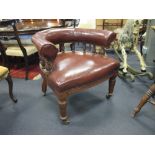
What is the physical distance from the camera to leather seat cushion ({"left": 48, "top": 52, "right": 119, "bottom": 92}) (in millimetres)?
1440

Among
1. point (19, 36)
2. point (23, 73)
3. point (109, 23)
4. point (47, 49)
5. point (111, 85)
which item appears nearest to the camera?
point (47, 49)

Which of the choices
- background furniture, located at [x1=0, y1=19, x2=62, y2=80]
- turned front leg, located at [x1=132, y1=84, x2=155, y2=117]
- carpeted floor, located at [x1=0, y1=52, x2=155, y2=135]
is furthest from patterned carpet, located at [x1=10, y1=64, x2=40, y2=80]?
turned front leg, located at [x1=132, y1=84, x2=155, y2=117]

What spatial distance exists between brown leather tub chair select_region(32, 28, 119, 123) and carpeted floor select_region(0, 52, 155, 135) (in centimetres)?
15

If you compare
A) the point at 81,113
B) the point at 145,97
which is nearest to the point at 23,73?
the point at 81,113

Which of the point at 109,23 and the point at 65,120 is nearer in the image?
the point at 65,120

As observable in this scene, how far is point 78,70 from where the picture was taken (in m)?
1.52

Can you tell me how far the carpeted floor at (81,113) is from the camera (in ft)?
5.16

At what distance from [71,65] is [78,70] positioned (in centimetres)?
10

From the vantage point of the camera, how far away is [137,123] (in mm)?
1631

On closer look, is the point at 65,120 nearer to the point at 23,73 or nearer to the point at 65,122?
the point at 65,122

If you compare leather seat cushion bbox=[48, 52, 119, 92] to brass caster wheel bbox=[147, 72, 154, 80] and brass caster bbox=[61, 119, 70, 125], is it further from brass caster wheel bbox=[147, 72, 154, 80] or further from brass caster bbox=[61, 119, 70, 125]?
brass caster wheel bbox=[147, 72, 154, 80]

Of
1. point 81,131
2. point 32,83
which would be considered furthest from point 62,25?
point 81,131

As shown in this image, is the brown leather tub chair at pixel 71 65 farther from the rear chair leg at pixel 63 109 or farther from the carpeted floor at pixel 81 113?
the carpeted floor at pixel 81 113

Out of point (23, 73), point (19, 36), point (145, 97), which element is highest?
point (19, 36)
